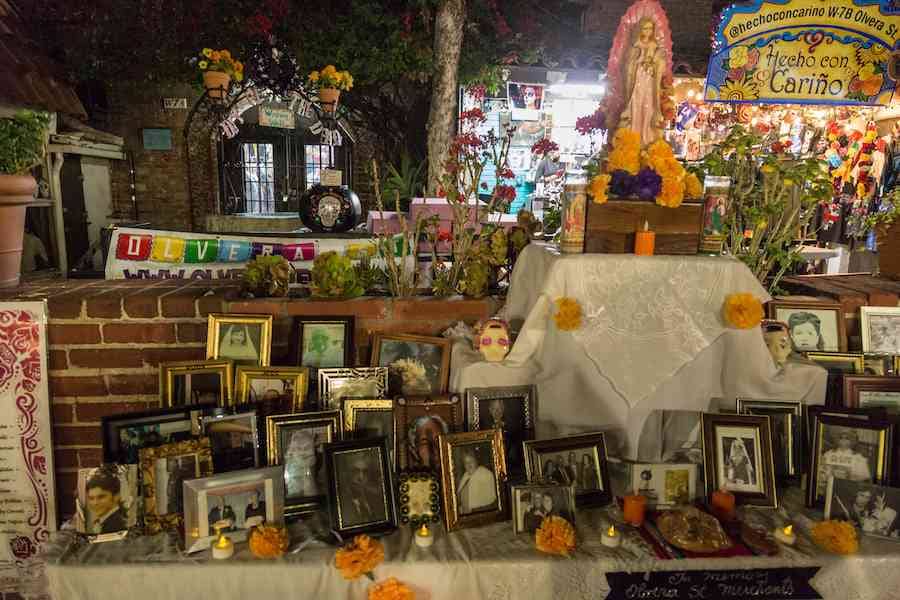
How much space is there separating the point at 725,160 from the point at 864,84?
340cm

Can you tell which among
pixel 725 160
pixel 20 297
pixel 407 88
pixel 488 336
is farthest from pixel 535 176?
pixel 20 297

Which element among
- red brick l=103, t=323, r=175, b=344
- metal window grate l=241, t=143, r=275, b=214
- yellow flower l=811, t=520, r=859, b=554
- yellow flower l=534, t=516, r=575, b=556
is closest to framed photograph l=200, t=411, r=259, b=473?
red brick l=103, t=323, r=175, b=344

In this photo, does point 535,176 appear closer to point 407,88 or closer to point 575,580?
point 407,88

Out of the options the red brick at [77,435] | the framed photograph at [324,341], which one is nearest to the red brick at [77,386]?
the red brick at [77,435]

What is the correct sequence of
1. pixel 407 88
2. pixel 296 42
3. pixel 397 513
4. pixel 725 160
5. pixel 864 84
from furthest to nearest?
pixel 407 88
pixel 296 42
pixel 864 84
pixel 725 160
pixel 397 513

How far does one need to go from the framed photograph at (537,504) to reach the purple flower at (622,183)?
95cm

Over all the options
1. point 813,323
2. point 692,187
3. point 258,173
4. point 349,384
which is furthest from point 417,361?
point 258,173

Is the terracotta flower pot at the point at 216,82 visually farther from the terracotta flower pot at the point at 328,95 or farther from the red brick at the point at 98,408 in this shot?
the red brick at the point at 98,408

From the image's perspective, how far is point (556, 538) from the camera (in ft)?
5.12

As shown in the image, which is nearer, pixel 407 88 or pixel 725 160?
pixel 725 160

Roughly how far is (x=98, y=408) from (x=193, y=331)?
0.51 metres

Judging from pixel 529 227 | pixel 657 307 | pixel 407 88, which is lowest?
pixel 657 307

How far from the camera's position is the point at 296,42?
581 cm

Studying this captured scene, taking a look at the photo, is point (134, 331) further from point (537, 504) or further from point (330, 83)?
point (330, 83)
